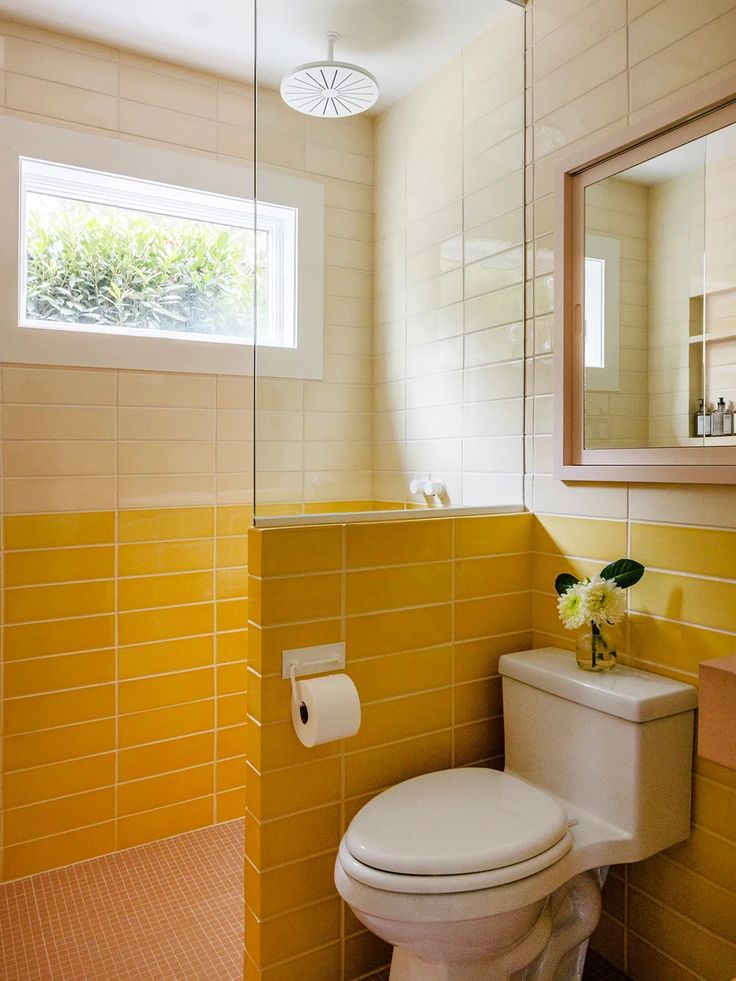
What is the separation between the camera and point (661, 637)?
1.60m

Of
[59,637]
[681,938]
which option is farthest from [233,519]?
[681,938]

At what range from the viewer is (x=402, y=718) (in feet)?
5.63

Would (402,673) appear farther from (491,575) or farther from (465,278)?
(465,278)

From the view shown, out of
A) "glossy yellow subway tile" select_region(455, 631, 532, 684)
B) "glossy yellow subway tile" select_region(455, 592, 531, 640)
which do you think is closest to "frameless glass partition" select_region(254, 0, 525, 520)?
"glossy yellow subway tile" select_region(455, 592, 531, 640)

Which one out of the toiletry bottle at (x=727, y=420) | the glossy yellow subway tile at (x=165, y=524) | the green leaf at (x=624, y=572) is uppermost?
the toiletry bottle at (x=727, y=420)

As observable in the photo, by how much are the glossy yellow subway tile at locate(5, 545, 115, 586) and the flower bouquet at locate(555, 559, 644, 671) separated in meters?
1.44

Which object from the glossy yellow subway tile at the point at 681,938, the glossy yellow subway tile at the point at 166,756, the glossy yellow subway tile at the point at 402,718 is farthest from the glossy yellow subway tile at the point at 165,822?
the glossy yellow subway tile at the point at 681,938

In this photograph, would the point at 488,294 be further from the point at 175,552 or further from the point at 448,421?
the point at 175,552

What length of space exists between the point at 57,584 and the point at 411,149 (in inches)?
65.4

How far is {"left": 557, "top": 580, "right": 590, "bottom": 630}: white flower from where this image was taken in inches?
61.6

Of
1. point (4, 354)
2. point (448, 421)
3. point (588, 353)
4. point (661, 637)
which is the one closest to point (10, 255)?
point (4, 354)

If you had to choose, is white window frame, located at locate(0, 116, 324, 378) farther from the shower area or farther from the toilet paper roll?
the toilet paper roll

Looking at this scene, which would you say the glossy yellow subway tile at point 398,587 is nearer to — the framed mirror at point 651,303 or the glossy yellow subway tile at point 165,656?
the framed mirror at point 651,303

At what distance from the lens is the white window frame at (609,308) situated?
66.6 inches
